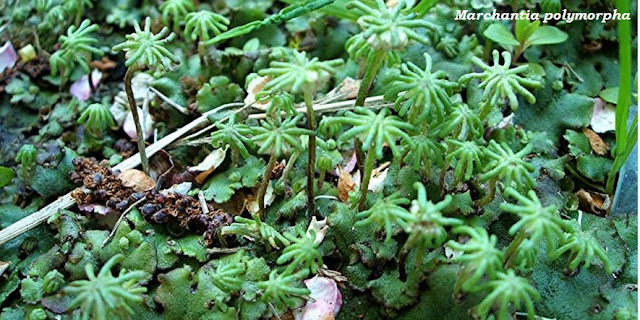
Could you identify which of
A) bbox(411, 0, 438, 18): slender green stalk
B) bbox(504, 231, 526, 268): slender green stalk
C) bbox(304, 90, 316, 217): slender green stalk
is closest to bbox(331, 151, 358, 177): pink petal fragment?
bbox(304, 90, 316, 217): slender green stalk

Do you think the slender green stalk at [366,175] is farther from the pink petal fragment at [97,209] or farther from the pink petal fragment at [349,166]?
the pink petal fragment at [97,209]

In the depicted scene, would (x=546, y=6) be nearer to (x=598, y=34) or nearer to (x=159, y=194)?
(x=598, y=34)

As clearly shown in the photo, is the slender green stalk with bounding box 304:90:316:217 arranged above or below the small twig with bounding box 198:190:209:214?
above

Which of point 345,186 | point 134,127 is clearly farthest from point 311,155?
point 134,127

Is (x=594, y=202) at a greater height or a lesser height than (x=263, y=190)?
lesser

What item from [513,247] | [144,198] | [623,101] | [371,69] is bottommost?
[144,198]

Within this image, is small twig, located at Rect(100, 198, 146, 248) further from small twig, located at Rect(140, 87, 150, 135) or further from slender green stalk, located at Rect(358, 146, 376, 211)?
slender green stalk, located at Rect(358, 146, 376, 211)

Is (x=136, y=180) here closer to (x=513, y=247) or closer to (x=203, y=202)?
(x=203, y=202)

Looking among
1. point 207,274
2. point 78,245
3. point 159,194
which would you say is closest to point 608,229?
point 207,274
